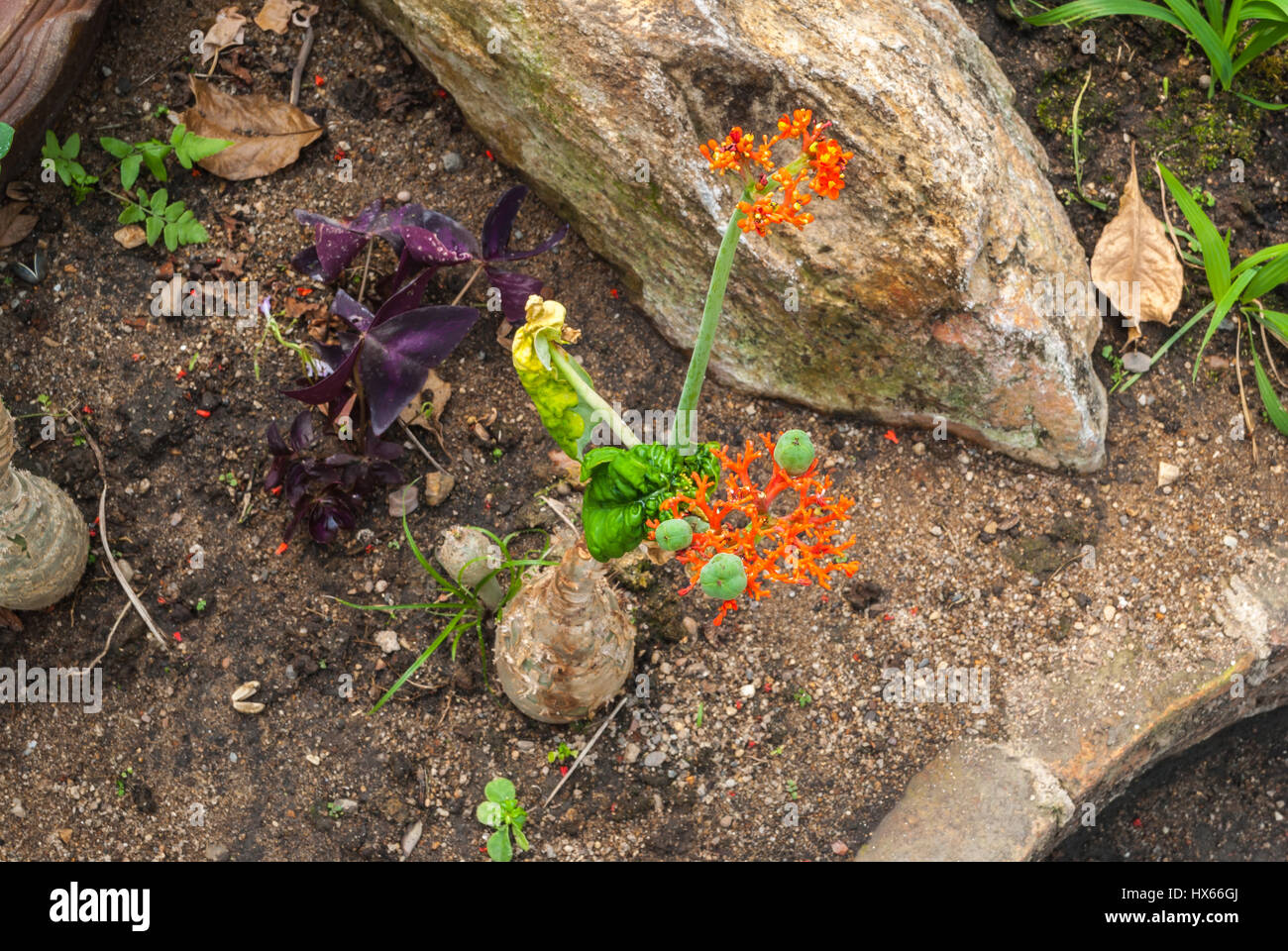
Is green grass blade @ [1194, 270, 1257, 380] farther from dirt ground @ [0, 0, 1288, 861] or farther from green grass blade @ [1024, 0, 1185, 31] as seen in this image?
green grass blade @ [1024, 0, 1185, 31]

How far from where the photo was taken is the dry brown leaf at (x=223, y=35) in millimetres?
3379

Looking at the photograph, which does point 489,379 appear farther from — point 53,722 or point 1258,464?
point 1258,464

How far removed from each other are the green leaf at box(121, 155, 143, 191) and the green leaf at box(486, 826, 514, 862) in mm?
2108

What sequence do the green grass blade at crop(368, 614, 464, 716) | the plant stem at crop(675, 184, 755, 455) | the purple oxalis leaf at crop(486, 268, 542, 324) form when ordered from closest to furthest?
the plant stem at crop(675, 184, 755, 455) → the green grass blade at crop(368, 614, 464, 716) → the purple oxalis leaf at crop(486, 268, 542, 324)

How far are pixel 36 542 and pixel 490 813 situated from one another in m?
1.35

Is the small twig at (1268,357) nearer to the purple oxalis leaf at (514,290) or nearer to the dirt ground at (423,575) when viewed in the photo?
the dirt ground at (423,575)

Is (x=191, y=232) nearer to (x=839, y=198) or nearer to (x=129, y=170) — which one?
(x=129, y=170)

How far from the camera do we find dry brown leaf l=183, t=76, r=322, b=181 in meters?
3.27

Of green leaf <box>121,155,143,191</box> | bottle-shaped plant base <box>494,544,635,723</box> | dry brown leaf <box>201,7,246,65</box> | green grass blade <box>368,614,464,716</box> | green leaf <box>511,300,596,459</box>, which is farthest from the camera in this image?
dry brown leaf <box>201,7,246,65</box>

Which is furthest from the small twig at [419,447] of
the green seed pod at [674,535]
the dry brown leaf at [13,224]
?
→ the green seed pod at [674,535]

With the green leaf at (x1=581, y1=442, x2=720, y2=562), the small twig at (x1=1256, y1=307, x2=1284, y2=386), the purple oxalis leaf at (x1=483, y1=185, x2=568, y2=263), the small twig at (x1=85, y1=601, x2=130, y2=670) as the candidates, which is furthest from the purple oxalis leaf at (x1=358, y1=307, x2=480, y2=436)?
the small twig at (x1=1256, y1=307, x2=1284, y2=386)

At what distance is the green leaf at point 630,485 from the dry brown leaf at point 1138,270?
181 centimetres

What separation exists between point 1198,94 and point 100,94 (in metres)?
3.41

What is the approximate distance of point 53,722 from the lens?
9.81 feet
